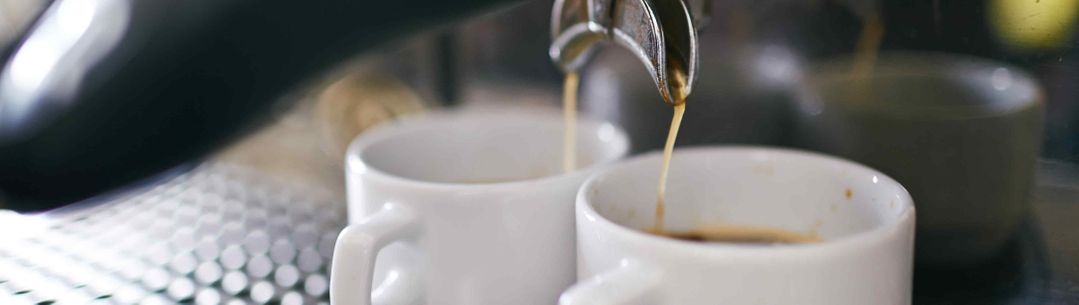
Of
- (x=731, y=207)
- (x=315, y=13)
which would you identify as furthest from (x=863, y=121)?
(x=315, y=13)

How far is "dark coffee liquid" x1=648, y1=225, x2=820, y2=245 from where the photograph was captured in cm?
40

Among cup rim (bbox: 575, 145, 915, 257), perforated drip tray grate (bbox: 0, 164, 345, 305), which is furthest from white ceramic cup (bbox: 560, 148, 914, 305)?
perforated drip tray grate (bbox: 0, 164, 345, 305)

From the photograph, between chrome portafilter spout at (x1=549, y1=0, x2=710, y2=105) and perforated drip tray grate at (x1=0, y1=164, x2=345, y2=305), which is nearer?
chrome portafilter spout at (x1=549, y1=0, x2=710, y2=105)

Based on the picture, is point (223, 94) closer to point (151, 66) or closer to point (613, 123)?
point (151, 66)

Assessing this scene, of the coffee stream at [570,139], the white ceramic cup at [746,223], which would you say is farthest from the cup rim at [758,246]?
the coffee stream at [570,139]

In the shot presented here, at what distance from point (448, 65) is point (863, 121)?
10.2 inches

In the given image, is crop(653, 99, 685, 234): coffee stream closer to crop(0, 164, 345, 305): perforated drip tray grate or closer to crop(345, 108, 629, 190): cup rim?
crop(345, 108, 629, 190): cup rim

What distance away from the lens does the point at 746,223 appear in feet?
1.32

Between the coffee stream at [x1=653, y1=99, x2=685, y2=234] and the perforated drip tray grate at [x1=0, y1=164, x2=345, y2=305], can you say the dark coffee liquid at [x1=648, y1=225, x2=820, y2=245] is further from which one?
the perforated drip tray grate at [x1=0, y1=164, x2=345, y2=305]

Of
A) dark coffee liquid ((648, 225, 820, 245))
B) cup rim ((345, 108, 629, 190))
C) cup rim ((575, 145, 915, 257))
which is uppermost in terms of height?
cup rim ((575, 145, 915, 257))

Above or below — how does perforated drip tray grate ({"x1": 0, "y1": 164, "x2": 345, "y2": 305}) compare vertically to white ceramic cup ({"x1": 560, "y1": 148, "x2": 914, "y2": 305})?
below

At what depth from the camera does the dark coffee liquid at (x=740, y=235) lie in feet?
1.31

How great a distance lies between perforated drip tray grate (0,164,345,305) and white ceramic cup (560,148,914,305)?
13 cm

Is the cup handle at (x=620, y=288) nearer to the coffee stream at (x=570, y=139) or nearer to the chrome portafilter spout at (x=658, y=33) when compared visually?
the chrome portafilter spout at (x=658, y=33)
